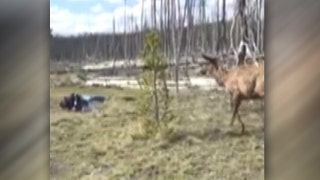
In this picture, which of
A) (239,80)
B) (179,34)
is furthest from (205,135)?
(179,34)

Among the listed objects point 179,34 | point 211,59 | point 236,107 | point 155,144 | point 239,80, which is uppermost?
point 179,34

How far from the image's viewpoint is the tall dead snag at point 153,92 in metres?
3.29

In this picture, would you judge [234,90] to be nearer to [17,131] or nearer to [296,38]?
[296,38]

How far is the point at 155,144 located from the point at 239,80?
0.64 m

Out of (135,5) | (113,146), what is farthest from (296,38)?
(113,146)

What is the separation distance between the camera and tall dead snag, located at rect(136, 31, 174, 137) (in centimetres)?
329

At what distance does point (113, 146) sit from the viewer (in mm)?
3328

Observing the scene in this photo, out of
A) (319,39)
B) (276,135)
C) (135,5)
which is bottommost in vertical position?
(276,135)

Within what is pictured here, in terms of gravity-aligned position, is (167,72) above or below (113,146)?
above

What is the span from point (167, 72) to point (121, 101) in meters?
0.33

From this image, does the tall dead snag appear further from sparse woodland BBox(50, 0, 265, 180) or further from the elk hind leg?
the elk hind leg

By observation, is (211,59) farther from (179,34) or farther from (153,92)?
(153,92)

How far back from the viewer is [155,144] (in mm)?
3318

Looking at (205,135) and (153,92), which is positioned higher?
(153,92)
